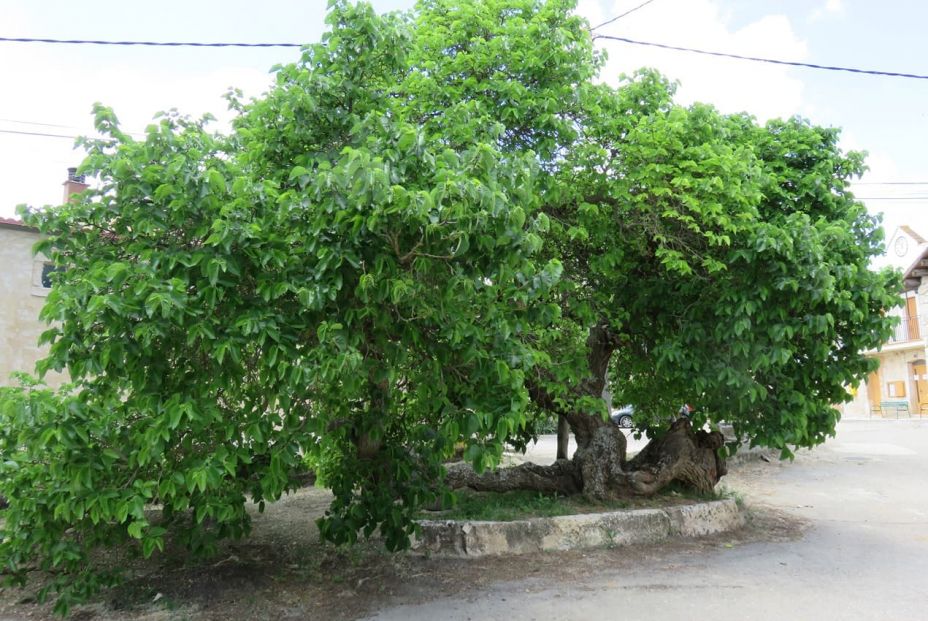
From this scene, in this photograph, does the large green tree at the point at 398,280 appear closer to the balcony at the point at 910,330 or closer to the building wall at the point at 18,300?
the building wall at the point at 18,300

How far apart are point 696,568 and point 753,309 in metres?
2.46

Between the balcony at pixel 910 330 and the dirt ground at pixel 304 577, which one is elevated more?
the balcony at pixel 910 330

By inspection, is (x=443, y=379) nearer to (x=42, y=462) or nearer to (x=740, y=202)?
(x=42, y=462)

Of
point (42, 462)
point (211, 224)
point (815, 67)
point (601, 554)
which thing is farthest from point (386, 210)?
point (815, 67)

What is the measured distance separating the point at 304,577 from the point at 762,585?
3.92 metres

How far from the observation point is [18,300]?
1454 centimetres

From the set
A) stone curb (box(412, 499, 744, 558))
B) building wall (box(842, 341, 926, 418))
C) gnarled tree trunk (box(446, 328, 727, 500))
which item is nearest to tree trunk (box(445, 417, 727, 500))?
gnarled tree trunk (box(446, 328, 727, 500))

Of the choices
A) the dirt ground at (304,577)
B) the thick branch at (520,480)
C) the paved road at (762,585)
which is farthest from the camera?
the thick branch at (520,480)

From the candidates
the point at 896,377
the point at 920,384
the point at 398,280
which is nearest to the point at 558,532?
the point at 398,280

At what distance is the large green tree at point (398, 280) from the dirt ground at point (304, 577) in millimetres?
431

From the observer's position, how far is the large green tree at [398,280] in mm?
3904

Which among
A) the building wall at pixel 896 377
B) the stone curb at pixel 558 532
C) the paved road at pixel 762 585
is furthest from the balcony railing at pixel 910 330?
the stone curb at pixel 558 532

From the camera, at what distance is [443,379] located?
471 centimetres

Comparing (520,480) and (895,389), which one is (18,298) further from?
(895,389)
